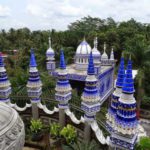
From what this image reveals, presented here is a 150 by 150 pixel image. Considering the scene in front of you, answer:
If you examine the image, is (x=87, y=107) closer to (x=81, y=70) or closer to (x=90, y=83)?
(x=90, y=83)

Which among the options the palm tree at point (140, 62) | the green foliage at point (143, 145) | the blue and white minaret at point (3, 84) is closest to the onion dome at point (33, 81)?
the blue and white minaret at point (3, 84)

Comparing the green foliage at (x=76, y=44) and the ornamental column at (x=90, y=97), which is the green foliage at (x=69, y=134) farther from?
the green foliage at (x=76, y=44)

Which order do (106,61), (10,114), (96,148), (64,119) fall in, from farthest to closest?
(106,61) → (64,119) → (96,148) → (10,114)

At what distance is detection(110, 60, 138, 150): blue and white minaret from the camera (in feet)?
23.7

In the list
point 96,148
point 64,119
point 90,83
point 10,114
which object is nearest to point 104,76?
point 64,119

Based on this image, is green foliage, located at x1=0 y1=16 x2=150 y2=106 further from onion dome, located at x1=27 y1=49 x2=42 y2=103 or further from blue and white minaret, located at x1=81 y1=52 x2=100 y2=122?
blue and white minaret, located at x1=81 y1=52 x2=100 y2=122

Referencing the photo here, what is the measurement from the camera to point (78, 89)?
20.2 meters

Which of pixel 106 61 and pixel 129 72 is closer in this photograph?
pixel 129 72

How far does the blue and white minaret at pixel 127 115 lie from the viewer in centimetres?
721

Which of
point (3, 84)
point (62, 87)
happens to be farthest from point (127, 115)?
point (3, 84)

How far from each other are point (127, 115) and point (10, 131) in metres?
4.16

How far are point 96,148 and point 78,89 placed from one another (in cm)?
1136

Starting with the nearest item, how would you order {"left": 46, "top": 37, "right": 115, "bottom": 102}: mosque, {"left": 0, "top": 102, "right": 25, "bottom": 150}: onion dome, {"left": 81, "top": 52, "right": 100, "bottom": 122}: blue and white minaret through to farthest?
{"left": 0, "top": 102, "right": 25, "bottom": 150}: onion dome < {"left": 81, "top": 52, "right": 100, "bottom": 122}: blue and white minaret < {"left": 46, "top": 37, "right": 115, "bottom": 102}: mosque

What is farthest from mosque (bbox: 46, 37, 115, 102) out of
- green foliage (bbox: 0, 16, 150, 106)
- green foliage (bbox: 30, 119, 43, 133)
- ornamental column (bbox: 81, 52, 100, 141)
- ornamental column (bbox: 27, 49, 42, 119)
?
ornamental column (bbox: 81, 52, 100, 141)
